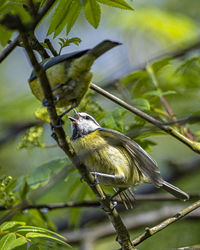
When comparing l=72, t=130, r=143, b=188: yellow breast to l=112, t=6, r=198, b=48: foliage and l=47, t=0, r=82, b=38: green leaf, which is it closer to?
l=47, t=0, r=82, b=38: green leaf

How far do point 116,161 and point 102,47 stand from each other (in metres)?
1.74

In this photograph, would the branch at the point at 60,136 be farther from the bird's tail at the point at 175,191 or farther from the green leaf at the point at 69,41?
the bird's tail at the point at 175,191

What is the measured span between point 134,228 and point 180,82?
2367 millimetres

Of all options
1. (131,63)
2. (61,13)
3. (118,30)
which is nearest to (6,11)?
(61,13)

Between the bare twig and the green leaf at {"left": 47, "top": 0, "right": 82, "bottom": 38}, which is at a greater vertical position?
the green leaf at {"left": 47, "top": 0, "right": 82, "bottom": 38}

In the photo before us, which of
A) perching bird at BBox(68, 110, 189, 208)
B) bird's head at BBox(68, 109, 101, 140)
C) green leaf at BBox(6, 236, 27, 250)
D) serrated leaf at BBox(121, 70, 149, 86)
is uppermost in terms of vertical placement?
serrated leaf at BBox(121, 70, 149, 86)

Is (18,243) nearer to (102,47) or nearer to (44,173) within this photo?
A: (44,173)

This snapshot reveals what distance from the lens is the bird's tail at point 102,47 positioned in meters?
2.49

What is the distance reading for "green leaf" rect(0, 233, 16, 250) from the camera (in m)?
2.75

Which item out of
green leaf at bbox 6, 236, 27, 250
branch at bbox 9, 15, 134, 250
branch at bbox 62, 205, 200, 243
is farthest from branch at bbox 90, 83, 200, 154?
branch at bbox 62, 205, 200, 243

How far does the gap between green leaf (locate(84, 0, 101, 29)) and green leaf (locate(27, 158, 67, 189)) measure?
1568mm

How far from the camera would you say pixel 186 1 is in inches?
327

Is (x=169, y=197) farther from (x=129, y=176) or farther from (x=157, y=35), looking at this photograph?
(x=157, y=35)

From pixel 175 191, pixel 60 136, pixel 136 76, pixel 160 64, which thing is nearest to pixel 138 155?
pixel 175 191
